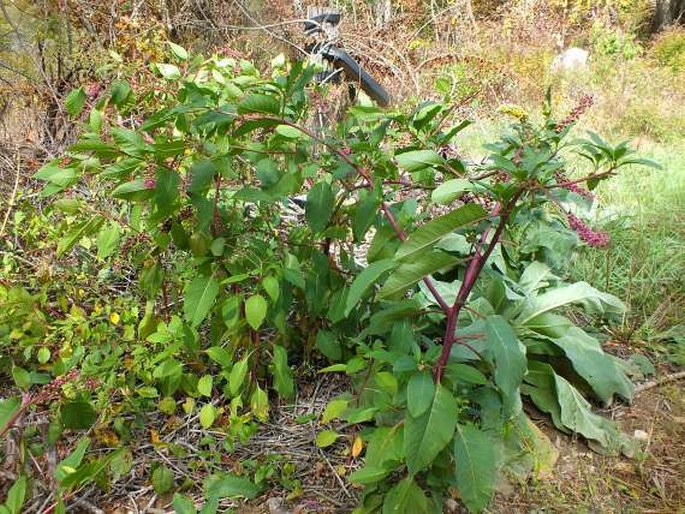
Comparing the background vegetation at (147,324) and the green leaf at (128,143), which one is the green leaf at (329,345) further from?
the green leaf at (128,143)

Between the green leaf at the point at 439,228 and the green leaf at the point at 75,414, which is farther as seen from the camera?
the green leaf at the point at 75,414

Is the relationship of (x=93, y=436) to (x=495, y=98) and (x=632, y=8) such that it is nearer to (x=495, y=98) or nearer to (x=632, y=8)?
(x=495, y=98)

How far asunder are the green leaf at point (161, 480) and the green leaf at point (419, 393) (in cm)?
85

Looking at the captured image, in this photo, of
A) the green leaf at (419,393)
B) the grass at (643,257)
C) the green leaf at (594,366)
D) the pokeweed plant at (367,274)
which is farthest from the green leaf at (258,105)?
the grass at (643,257)

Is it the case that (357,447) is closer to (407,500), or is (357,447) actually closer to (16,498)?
(407,500)

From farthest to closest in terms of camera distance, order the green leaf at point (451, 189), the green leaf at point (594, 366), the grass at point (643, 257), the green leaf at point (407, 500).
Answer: the grass at point (643, 257) → the green leaf at point (594, 366) → the green leaf at point (407, 500) → the green leaf at point (451, 189)

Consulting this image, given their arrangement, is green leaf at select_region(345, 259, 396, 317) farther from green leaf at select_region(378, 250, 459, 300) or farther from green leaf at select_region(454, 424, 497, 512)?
green leaf at select_region(454, 424, 497, 512)

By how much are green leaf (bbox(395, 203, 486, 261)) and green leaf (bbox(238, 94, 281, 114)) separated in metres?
0.48

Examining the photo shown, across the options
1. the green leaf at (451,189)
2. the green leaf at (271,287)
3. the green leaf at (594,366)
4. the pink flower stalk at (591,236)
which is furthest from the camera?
the green leaf at (594,366)

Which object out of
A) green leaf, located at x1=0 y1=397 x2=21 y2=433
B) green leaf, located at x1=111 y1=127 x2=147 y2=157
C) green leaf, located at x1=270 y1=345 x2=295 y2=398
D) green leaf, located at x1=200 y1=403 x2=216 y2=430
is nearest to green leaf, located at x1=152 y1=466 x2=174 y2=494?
green leaf, located at x1=200 y1=403 x2=216 y2=430

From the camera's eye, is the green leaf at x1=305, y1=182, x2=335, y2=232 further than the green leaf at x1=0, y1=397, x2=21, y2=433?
Yes

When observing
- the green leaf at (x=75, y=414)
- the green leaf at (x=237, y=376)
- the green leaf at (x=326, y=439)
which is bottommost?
the green leaf at (x=326, y=439)

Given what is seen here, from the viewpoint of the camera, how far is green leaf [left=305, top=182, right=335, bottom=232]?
146 centimetres

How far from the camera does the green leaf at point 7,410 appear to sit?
3.72 feet
